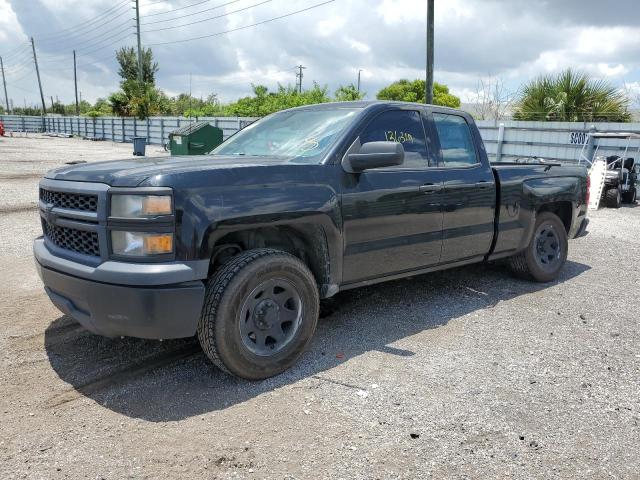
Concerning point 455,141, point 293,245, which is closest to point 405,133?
point 455,141

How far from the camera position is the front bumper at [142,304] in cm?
291

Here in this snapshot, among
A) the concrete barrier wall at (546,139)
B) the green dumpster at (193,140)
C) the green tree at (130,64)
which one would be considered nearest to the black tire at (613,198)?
the concrete barrier wall at (546,139)

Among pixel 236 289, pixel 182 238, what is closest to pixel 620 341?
pixel 236 289

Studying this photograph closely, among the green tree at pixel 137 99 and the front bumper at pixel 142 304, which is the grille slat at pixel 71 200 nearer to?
the front bumper at pixel 142 304

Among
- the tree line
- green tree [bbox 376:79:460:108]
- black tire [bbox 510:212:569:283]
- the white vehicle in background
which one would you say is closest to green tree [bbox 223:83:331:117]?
the tree line

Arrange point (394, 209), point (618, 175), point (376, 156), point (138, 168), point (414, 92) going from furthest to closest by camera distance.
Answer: point (414, 92)
point (618, 175)
point (394, 209)
point (376, 156)
point (138, 168)

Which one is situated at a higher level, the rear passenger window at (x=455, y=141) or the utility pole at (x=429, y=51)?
the utility pole at (x=429, y=51)

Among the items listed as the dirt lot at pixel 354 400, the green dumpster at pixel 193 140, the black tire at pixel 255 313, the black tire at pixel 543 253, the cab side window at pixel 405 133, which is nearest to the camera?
the dirt lot at pixel 354 400

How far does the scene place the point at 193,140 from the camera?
15844mm

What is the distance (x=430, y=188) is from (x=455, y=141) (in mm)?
734

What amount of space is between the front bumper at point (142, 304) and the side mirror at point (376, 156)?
1350 mm

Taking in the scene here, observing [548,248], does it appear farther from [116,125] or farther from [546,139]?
[116,125]

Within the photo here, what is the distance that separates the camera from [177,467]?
2.58m

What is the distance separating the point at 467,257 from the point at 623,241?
4.95m
